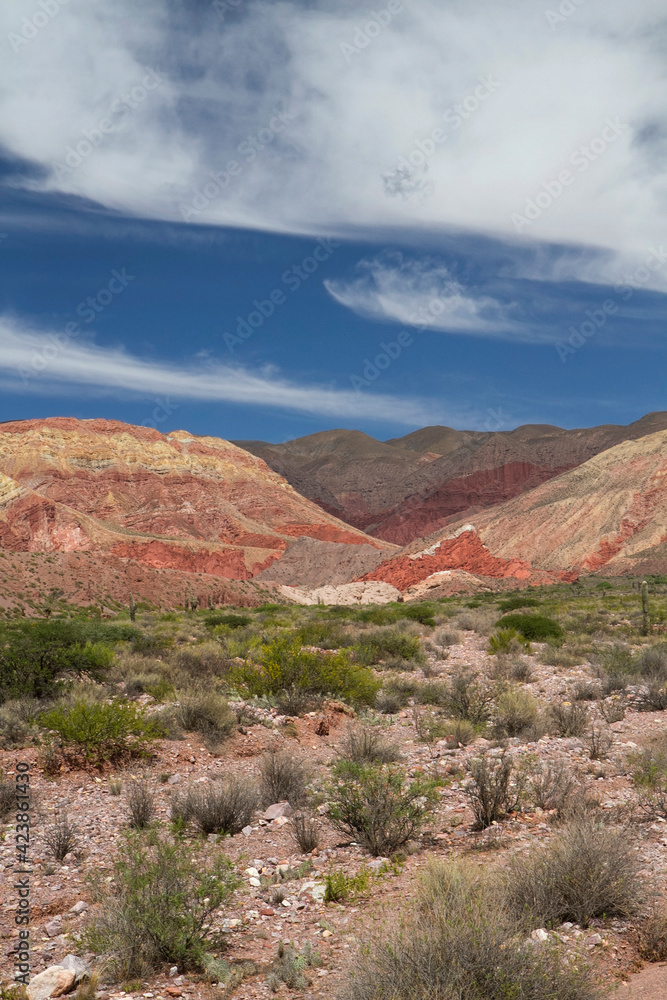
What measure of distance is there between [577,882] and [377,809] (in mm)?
2172

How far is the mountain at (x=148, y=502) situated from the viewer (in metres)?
75.9

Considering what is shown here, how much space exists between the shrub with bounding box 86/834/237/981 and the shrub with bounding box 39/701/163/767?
363 cm

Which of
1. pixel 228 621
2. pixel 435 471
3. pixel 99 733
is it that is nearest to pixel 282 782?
pixel 99 733

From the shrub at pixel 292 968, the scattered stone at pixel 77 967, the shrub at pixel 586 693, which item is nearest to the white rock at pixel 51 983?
the scattered stone at pixel 77 967

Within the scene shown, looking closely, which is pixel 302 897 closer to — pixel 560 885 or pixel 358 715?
pixel 560 885

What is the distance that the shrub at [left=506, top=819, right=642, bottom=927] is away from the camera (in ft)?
14.7

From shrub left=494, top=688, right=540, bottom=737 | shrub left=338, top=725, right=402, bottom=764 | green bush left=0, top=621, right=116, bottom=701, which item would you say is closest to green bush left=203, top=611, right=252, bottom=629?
green bush left=0, top=621, right=116, bottom=701

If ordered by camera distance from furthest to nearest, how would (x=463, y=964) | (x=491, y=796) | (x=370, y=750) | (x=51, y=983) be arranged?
(x=370, y=750) → (x=491, y=796) → (x=51, y=983) → (x=463, y=964)

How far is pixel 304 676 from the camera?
12.0 meters

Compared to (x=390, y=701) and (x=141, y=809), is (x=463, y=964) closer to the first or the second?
(x=141, y=809)

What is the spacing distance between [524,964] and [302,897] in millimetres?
2386

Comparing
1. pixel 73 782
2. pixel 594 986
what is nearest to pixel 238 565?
pixel 73 782

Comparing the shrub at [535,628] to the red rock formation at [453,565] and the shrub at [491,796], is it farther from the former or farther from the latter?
the red rock formation at [453,565]

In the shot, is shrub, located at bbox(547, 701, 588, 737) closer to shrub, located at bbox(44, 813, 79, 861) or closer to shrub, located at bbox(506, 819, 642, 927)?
shrub, located at bbox(506, 819, 642, 927)
